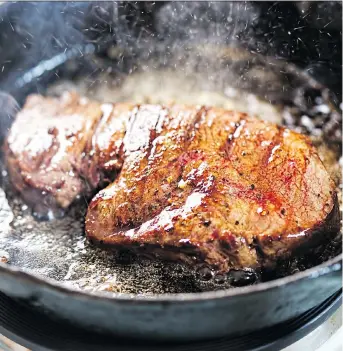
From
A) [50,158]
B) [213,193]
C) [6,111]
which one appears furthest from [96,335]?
[6,111]

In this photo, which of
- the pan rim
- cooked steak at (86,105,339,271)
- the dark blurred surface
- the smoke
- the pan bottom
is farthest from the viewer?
the dark blurred surface

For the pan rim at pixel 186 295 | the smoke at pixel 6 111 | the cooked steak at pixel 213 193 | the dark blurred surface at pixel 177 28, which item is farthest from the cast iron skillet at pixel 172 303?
the dark blurred surface at pixel 177 28

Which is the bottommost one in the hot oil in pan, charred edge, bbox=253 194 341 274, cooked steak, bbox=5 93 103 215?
the hot oil in pan

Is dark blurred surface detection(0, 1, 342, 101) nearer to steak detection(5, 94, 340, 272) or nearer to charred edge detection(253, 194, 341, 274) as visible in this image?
steak detection(5, 94, 340, 272)

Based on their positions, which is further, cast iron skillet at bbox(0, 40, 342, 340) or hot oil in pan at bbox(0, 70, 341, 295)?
hot oil in pan at bbox(0, 70, 341, 295)

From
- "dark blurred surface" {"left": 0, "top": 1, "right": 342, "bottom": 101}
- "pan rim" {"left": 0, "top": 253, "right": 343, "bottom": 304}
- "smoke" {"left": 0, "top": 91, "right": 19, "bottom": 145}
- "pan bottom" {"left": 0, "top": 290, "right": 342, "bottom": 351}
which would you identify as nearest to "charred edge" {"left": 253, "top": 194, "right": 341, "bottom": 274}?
"pan bottom" {"left": 0, "top": 290, "right": 342, "bottom": 351}

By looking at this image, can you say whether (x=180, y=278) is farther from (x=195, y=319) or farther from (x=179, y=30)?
(x=179, y=30)

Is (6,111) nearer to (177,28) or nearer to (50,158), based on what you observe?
(50,158)

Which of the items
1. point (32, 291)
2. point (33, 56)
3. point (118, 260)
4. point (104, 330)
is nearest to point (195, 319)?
point (104, 330)
